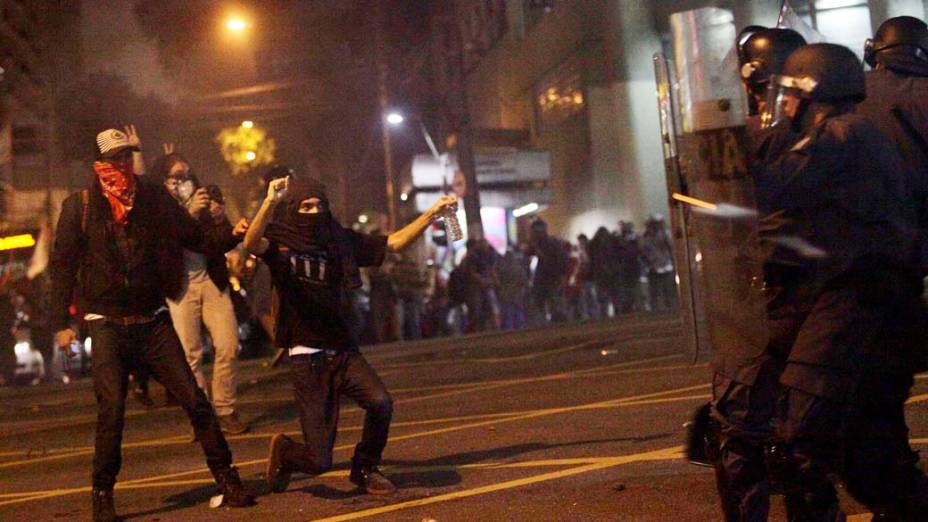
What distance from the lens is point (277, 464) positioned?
678cm

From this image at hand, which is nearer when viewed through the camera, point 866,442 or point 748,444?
point 866,442

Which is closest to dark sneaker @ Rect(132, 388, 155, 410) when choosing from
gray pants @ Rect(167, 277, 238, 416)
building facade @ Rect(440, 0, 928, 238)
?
gray pants @ Rect(167, 277, 238, 416)

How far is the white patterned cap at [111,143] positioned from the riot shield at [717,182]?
2.83 metres

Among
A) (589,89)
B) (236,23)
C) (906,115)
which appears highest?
(236,23)

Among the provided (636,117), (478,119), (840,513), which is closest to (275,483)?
(840,513)

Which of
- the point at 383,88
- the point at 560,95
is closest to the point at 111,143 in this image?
the point at 383,88

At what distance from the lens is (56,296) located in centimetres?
668

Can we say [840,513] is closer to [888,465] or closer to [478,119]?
[888,465]

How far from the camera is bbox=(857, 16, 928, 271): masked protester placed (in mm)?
4945

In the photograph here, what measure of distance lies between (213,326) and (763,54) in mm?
5613

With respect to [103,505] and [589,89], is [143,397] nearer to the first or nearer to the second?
[103,505]

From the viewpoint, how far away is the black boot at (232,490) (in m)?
6.73

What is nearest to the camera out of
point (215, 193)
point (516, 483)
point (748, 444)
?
point (748, 444)

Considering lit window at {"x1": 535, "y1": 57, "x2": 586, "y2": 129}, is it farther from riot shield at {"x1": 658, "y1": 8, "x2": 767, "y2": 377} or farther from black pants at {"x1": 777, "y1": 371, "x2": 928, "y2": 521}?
black pants at {"x1": 777, "y1": 371, "x2": 928, "y2": 521}
